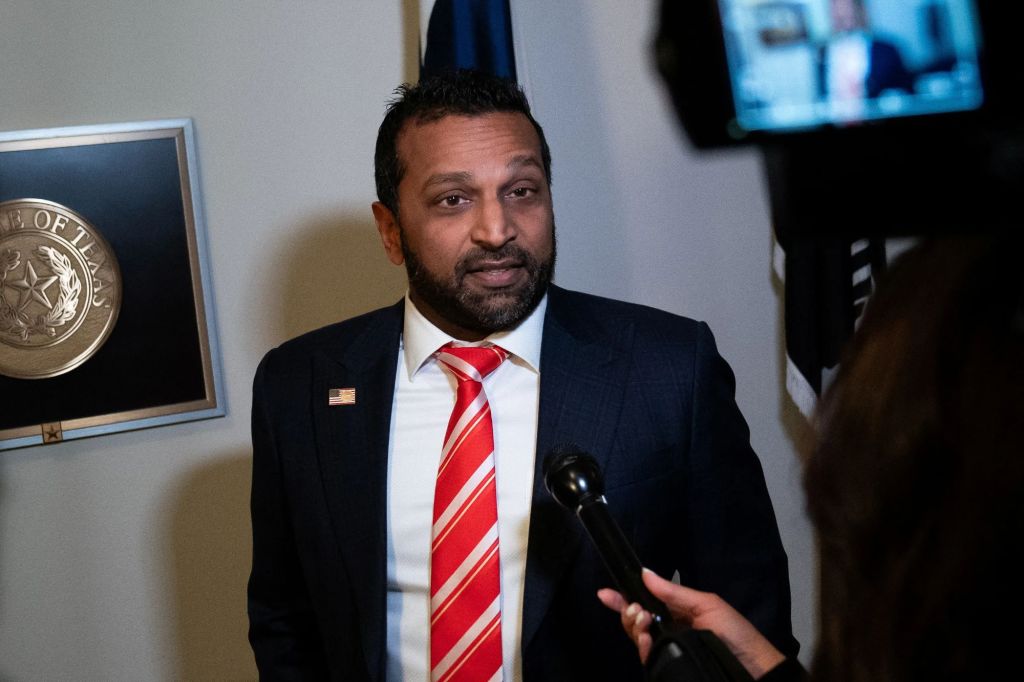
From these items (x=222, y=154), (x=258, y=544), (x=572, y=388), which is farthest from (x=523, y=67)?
(x=258, y=544)

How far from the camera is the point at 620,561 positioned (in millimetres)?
906

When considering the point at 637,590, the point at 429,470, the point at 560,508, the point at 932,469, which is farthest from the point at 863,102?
the point at 429,470

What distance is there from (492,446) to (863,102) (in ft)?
3.70

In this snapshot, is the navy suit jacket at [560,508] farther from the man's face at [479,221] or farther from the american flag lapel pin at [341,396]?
the man's face at [479,221]

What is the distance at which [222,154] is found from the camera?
211cm

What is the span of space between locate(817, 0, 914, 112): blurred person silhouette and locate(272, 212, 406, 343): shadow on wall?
1.85m

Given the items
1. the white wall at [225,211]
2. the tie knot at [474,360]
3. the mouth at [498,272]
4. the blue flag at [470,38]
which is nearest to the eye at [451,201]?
the mouth at [498,272]

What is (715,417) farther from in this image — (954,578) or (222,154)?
(222,154)

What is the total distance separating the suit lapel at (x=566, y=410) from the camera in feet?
4.56

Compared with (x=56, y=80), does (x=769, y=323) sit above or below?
below

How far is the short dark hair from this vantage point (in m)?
1.57

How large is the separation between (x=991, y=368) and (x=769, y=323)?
6.80 ft

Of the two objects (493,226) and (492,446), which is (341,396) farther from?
(493,226)

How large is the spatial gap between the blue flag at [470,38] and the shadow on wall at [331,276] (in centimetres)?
41
